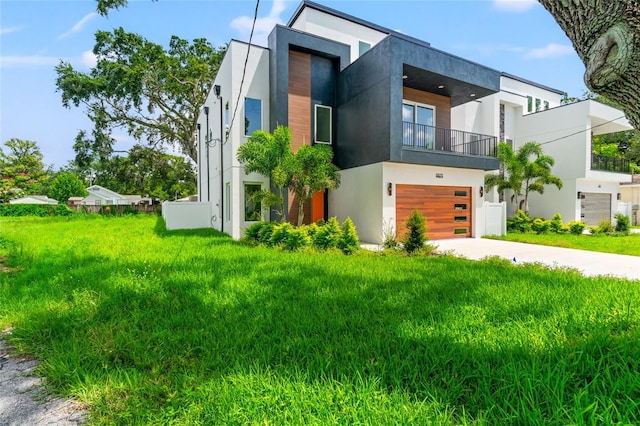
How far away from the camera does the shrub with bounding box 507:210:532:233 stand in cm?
1348

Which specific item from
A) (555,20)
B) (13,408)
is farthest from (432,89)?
(13,408)

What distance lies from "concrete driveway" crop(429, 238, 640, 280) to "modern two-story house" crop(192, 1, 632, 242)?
216 cm

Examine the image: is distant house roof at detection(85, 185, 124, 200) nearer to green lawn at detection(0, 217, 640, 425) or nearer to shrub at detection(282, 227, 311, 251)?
shrub at detection(282, 227, 311, 251)

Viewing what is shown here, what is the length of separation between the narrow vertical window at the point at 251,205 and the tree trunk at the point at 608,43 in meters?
9.36

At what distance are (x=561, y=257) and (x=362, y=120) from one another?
6916 mm

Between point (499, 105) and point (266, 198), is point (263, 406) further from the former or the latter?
point (499, 105)

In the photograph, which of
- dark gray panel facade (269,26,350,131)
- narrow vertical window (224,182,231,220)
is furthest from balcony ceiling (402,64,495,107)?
narrow vertical window (224,182,231,220)

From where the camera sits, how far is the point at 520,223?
1372 centimetres

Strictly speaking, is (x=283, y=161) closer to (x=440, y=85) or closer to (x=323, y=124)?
(x=323, y=124)

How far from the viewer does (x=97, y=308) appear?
3.49m

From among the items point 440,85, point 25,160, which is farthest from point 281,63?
point 25,160

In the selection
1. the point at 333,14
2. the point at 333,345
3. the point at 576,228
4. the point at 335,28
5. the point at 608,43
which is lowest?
the point at 333,345

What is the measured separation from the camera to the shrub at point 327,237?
25.6ft

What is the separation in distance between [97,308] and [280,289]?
7.04 ft
